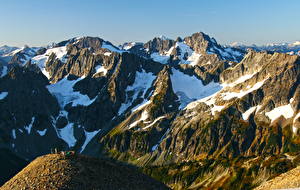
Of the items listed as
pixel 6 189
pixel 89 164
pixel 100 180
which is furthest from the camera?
pixel 89 164

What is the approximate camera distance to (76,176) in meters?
65.4

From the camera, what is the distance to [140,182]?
235 feet

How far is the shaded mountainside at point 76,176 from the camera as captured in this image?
62.9 meters

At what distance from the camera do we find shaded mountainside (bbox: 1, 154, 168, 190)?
62875 millimetres

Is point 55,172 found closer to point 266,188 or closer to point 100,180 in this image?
point 100,180

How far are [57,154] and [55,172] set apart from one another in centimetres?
748

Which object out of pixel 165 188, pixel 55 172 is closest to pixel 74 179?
pixel 55 172

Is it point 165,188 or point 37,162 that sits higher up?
point 37,162

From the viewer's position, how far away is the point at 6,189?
6231 centimetres

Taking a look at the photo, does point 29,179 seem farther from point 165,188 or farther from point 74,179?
point 165,188

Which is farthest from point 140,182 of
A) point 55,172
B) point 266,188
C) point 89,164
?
point 266,188

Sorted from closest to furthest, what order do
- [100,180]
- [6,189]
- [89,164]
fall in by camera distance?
[6,189] → [100,180] → [89,164]

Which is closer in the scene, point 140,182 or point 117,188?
point 117,188

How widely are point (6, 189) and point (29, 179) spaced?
3.89m
